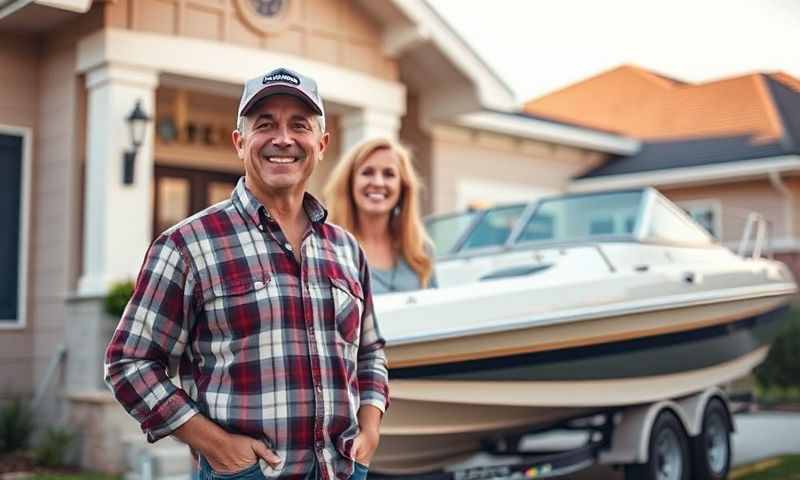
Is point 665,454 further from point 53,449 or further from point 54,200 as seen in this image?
point 54,200

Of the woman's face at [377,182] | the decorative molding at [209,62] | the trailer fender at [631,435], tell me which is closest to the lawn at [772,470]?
the trailer fender at [631,435]

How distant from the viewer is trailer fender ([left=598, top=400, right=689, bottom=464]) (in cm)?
593

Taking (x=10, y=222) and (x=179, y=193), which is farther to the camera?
(x=179, y=193)

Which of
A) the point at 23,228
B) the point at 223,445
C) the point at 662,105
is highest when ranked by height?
the point at 662,105

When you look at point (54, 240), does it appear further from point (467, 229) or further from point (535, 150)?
point (535, 150)

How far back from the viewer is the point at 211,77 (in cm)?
881

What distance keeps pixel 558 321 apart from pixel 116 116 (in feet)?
15.1

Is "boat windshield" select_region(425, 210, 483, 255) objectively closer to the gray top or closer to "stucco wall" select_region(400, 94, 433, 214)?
the gray top

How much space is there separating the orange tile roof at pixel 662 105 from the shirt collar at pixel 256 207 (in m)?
13.7

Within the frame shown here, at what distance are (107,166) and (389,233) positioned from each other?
13.5 feet

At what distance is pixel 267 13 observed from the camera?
30.6ft

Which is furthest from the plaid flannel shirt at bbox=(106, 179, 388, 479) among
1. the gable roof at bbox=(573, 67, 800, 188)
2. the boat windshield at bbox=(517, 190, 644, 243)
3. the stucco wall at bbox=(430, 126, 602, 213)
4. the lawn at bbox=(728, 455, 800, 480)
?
the gable roof at bbox=(573, 67, 800, 188)

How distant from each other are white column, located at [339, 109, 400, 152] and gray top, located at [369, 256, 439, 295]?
16.6 ft

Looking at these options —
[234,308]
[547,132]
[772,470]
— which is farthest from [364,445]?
[547,132]
